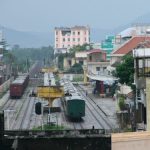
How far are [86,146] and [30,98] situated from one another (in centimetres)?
3370

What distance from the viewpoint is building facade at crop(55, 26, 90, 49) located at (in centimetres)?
13000

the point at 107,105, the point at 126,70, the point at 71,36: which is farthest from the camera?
the point at 71,36

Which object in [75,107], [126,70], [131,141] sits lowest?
[75,107]

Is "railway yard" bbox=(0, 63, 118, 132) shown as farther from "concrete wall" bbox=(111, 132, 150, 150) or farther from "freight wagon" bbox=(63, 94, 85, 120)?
"concrete wall" bbox=(111, 132, 150, 150)

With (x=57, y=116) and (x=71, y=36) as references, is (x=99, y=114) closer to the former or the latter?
(x=57, y=116)

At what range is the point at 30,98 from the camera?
151ft

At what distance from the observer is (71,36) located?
130625 mm

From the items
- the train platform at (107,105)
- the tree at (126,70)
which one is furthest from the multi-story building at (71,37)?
the tree at (126,70)

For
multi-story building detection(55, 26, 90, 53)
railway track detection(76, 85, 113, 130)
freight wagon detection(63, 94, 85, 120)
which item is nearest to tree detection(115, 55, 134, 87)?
railway track detection(76, 85, 113, 130)

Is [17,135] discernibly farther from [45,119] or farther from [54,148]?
[45,119]

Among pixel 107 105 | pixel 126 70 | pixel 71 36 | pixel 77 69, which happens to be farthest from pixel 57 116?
pixel 71 36

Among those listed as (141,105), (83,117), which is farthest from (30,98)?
(141,105)

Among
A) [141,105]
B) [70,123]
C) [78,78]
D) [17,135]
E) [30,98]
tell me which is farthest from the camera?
[78,78]

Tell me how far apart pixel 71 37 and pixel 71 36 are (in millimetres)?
264
